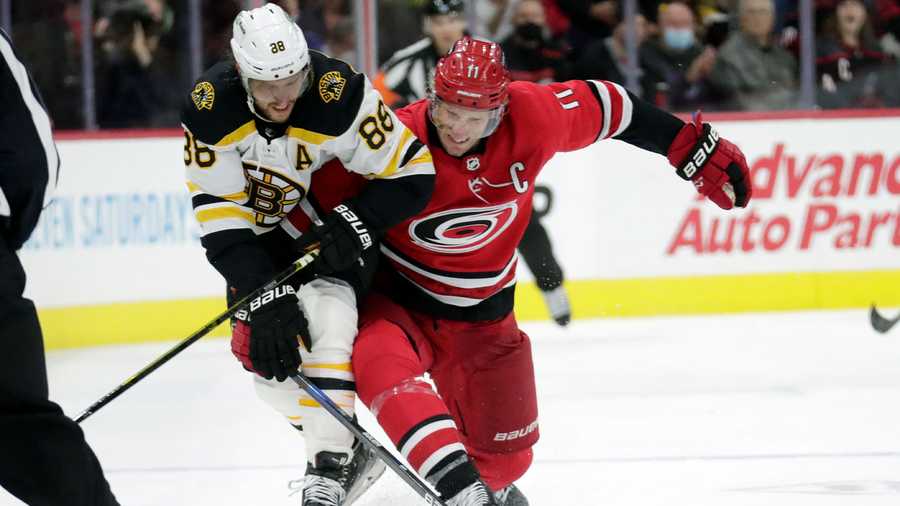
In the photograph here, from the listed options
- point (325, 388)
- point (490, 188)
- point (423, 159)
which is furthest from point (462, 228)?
point (325, 388)

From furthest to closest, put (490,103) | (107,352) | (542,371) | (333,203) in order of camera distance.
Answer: (107,352) → (542,371) → (333,203) → (490,103)

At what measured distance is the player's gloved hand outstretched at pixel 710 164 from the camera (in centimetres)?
274

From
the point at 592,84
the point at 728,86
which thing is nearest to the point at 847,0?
the point at 728,86

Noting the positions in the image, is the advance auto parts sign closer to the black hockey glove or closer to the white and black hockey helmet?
the black hockey glove

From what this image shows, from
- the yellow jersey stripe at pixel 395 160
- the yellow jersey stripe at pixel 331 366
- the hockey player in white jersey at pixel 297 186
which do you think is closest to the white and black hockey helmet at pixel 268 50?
the hockey player in white jersey at pixel 297 186

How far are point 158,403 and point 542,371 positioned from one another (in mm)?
1397

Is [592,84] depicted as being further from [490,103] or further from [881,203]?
[881,203]

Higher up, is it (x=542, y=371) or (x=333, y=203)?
(x=333, y=203)

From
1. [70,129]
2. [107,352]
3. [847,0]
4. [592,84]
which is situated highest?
[592,84]

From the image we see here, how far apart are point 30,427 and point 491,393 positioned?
115 centimetres

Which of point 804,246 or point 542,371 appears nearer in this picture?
point 542,371

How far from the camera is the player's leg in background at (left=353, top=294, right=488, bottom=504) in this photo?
87.3 inches

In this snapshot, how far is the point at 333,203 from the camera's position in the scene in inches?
101

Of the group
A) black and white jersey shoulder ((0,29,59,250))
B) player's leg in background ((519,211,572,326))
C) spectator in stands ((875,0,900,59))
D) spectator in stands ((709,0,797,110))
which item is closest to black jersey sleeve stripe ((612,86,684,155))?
black and white jersey shoulder ((0,29,59,250))
